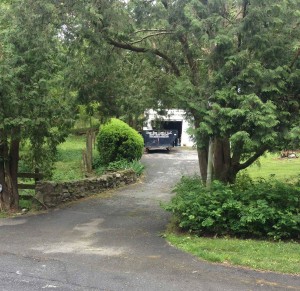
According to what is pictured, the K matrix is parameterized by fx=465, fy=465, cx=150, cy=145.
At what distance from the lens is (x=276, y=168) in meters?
21.7

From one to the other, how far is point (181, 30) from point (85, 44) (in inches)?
107

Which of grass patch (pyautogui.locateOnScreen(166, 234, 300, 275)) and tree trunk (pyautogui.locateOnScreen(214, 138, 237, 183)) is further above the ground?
tree trunk (pyautogui.locateOnScreen(214, 138, 237, 183))

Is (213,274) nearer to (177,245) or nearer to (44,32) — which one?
(177,245)

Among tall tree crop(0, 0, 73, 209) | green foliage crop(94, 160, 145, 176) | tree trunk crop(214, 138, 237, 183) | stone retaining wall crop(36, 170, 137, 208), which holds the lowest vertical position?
stone retaining wall crop(36, 170, 137, 208)

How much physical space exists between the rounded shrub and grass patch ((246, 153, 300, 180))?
5.69m

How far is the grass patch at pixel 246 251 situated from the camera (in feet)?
24.5

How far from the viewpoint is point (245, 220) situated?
30.3 ft

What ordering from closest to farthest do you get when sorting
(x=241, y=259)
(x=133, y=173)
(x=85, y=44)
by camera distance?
(x=241, y=259), (x=85, y=44), (x=133, y=173)

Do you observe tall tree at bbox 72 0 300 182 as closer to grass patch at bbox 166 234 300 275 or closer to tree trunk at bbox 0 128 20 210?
grass patch at bbox 166 234 300 275

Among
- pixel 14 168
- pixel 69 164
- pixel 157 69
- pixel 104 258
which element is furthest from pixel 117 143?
pixel 104 258

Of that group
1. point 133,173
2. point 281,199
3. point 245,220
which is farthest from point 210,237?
point 133,173

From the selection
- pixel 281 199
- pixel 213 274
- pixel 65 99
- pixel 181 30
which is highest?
pixel 181 30

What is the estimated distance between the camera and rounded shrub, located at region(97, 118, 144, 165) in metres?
22.4

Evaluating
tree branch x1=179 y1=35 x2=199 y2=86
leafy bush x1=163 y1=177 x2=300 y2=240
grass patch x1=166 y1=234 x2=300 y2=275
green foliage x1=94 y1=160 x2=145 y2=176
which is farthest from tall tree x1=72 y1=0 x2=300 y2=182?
green foliage x1=94 y1=160 x2=145 y2=176
